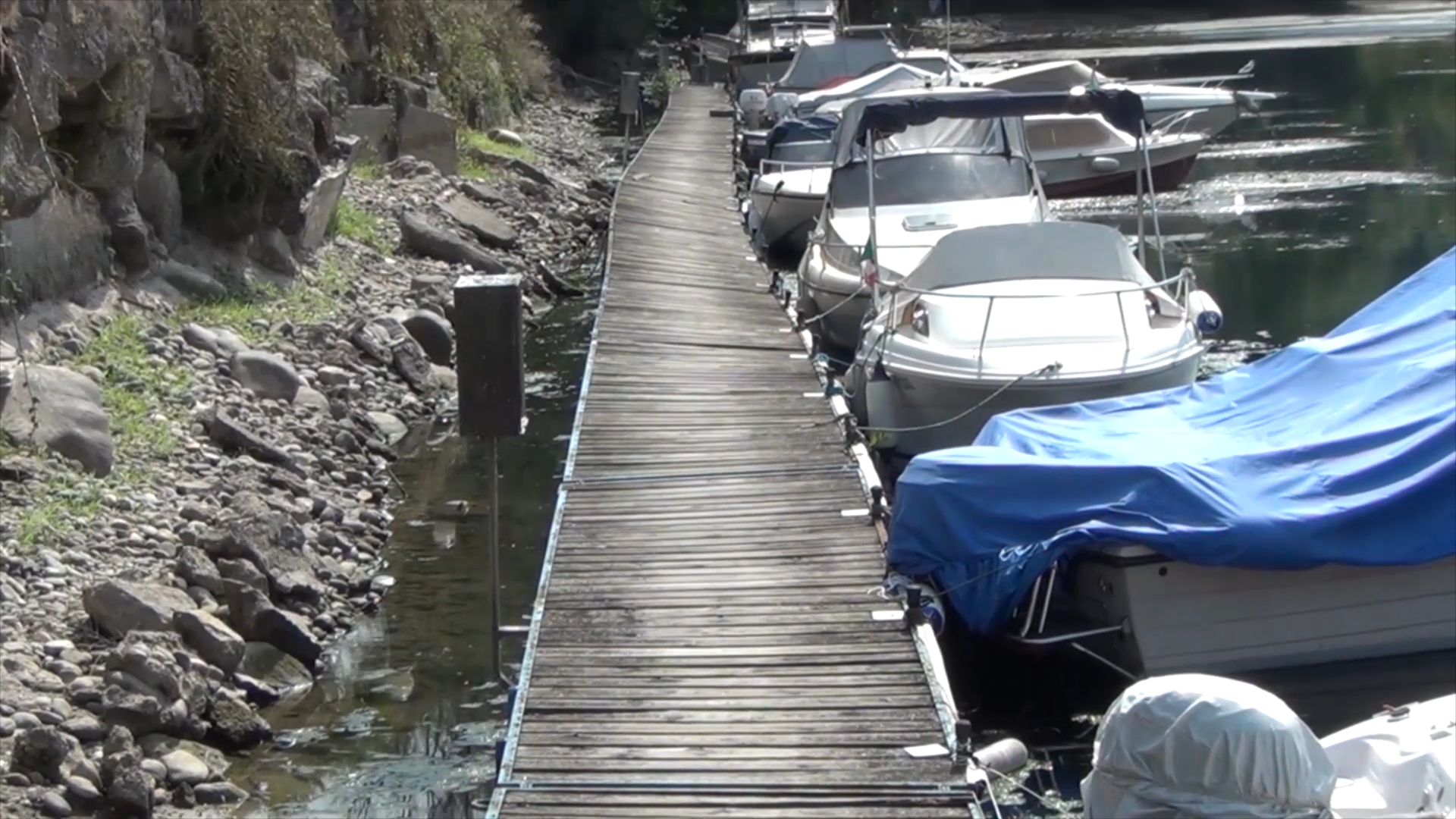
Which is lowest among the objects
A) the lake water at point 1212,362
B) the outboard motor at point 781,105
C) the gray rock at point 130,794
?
the lake water at point 1212,362

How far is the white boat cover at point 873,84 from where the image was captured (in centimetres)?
3138

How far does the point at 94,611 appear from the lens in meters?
10.7

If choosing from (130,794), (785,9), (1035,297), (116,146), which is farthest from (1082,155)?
(785,9)

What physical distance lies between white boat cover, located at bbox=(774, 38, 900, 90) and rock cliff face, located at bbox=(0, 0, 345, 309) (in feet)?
60.7

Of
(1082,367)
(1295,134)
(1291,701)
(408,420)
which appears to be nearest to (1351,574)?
(1291,701)

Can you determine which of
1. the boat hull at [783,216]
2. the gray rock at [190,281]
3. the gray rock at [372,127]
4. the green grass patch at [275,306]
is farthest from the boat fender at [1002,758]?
Answer: the gray rock at [372,127]

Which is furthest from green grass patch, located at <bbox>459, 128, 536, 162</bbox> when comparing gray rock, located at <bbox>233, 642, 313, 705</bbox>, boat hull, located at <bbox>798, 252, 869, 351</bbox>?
gray rock, located at <bbox>233, 642, 313, 705</bbox>

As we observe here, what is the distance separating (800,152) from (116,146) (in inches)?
558

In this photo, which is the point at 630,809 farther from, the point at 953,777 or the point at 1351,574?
the point at 1351,574

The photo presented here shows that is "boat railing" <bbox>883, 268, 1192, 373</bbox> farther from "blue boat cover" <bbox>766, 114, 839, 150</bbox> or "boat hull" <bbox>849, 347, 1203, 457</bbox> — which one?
"blue boat cover" <bbox>766, 114, 839, 150</bbox>

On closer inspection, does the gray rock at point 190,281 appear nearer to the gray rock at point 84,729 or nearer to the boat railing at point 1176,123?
the gray rock at point 84,729

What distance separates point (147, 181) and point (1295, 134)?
26.9 metres

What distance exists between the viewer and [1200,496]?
10.9m

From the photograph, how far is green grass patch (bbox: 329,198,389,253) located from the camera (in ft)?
72.8
